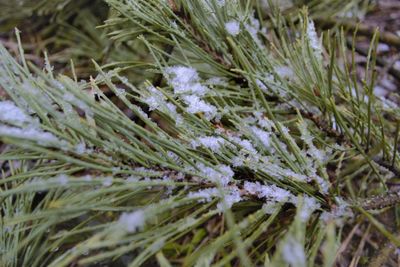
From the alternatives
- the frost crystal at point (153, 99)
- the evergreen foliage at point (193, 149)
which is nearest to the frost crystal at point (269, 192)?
the evergreen foliage at point (193, 149)

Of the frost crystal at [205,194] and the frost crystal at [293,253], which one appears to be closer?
the frost crystal at [293,253]

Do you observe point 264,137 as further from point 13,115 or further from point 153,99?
point 13,115

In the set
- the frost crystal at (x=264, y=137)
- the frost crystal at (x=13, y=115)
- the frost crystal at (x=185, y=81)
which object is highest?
the frost crystal at (x=13, y=115)

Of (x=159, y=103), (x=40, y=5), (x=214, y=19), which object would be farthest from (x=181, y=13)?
(x=40, y=5)

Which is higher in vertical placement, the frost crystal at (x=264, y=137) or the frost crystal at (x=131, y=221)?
the frost crystal at (x=131, y=221)

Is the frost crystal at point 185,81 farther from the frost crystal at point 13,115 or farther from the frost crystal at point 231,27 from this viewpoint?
the frost crystal at point 13,115

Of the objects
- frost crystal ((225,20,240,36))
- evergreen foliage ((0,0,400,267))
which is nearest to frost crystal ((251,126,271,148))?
evergreen foliage ((0,0,400,267))

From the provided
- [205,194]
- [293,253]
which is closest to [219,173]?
[205,194]

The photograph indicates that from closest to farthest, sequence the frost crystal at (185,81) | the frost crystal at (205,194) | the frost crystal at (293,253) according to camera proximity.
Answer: the frost crystal at (293,253) < the frost crystal at (205,194) < the frost crystal at (185,81)

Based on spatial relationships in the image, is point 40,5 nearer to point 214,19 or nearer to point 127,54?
point 127,54
